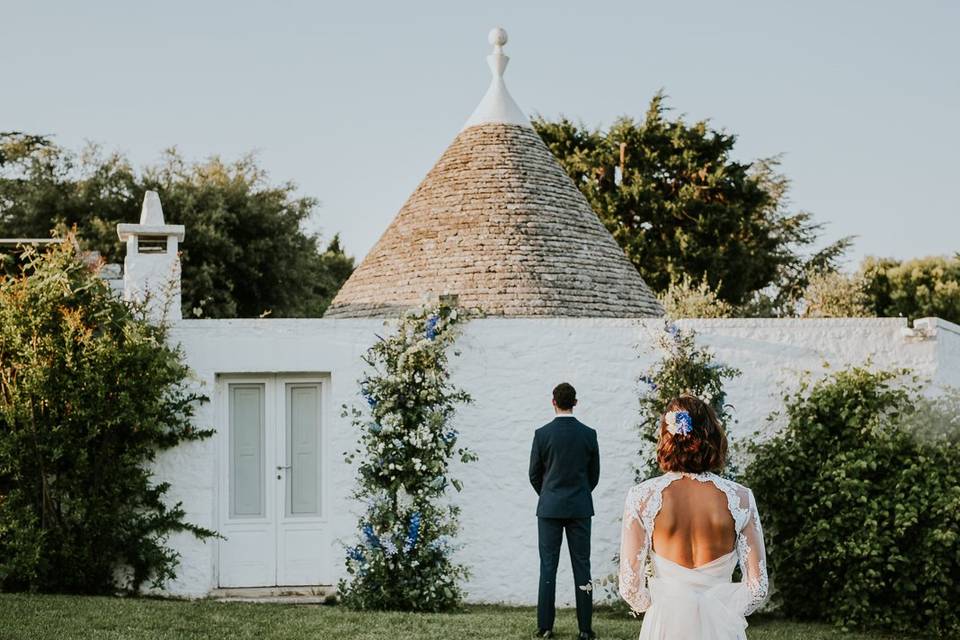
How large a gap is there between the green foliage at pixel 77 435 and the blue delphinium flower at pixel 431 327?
222cm

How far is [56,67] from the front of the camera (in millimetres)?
19797

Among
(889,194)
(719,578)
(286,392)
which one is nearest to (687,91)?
(889,194)

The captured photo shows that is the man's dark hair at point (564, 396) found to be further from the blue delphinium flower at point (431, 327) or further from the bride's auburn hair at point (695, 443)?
the bride's auburn hair at point (695, 443)

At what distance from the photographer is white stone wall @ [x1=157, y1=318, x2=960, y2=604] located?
10367 mm

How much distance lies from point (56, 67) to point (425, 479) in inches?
531

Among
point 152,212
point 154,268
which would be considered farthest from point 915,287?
point 154,268

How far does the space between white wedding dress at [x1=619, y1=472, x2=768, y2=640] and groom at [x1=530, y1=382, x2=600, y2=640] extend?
354cm

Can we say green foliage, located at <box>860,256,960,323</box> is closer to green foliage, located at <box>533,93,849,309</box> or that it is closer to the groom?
green foliage, located at <box>533,93,849,309</box>

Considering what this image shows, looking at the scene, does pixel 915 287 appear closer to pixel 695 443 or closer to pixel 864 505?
pixel 864 505

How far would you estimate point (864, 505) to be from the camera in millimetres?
9352

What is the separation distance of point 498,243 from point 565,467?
21.7ft

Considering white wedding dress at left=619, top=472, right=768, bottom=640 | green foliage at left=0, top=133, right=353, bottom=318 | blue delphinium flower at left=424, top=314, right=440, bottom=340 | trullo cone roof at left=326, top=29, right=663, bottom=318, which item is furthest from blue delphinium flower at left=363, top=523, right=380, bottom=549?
green foliage at left=0, top=133, right=353, bottom=318

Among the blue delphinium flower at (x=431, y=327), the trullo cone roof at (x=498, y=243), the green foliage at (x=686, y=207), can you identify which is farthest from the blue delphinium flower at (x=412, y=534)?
the green foliage at (x=686, y=207)

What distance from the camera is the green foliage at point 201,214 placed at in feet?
93.6
